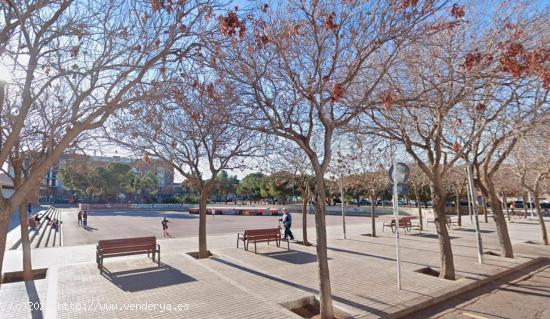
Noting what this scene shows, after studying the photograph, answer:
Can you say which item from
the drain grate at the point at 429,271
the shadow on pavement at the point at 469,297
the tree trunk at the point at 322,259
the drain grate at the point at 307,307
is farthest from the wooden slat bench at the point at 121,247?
the drain grate at the point at 429,271

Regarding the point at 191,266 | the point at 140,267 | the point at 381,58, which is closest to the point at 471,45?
the point at 381,58

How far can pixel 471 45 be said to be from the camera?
7.02m

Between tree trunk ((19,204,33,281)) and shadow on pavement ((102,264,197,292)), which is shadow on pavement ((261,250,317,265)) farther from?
tree trunk ((19,204,33,281))

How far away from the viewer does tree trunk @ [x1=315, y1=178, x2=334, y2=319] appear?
5.88 metres

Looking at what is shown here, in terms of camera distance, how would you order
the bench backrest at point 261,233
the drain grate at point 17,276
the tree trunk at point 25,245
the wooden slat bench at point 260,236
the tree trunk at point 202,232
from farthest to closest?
the bench backrest at point 261,233 < the wooden slat bench at point 260,236 < the tree trunk at point 202,232 < the drain grate at point 17,276 < the tree trunk at point 25,245

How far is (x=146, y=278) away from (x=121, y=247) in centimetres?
202

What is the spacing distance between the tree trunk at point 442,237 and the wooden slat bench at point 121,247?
8.36 metres

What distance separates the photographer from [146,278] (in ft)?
28.7

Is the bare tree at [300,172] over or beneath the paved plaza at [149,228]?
over

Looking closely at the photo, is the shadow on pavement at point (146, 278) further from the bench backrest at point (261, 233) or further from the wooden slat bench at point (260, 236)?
the bench backrest at point (261, 233)

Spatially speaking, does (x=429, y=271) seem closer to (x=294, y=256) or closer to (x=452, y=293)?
(x=452, y=293)

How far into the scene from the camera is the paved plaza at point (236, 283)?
6324 millimetres

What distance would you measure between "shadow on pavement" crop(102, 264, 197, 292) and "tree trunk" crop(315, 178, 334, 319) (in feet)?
13.3

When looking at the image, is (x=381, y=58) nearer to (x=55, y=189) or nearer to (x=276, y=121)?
(x=276, y=121)
